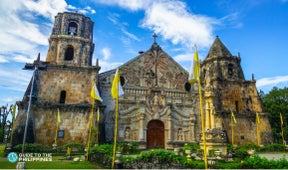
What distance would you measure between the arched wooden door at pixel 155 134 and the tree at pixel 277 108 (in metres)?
21.4

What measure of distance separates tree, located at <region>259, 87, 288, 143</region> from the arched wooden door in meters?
21.4

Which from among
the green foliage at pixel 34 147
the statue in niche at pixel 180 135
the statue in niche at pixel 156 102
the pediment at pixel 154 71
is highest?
the pediment at pixel 154 71

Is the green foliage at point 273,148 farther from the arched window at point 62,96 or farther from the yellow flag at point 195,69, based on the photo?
the arched window at point 62,96

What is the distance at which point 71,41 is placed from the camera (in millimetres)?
20828

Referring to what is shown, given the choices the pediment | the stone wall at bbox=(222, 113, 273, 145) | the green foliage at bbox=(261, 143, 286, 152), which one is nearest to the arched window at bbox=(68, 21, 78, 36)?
the pediment

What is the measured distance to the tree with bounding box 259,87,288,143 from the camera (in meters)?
32.2

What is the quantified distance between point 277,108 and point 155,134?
23075 mm

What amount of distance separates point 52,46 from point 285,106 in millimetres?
33630

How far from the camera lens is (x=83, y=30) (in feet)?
71.2

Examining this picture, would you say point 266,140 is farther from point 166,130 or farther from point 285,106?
point 285,106

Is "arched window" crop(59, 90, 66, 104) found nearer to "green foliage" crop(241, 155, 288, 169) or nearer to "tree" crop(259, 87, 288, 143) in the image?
"green foliage" crop(241, 155, 288, 169)

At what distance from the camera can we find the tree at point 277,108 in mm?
32219

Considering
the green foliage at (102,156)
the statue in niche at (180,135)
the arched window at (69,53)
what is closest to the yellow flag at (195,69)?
the green foliage at (102,156)

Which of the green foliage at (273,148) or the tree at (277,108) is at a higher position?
the tree at (277,108)
